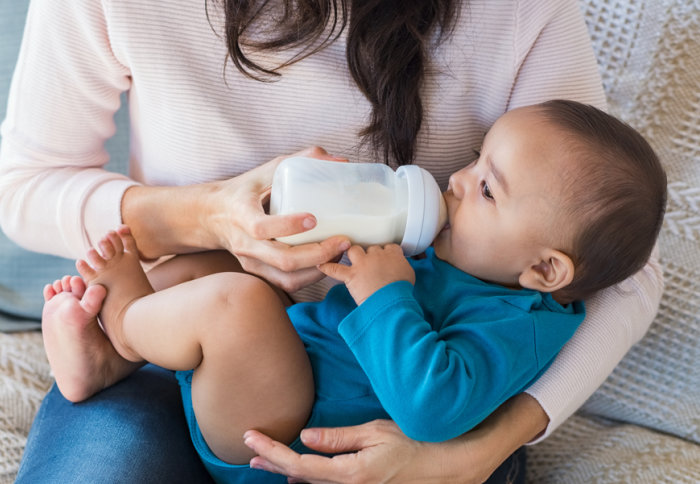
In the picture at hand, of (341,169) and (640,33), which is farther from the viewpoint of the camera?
(640,33)

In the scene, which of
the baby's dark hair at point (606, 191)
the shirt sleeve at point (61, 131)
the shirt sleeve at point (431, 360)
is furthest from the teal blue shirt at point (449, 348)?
the shirt sleeve at point (61, 131)

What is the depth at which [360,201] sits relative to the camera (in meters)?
0.83

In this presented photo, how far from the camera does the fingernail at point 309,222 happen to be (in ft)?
2.60

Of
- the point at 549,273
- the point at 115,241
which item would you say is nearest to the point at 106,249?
the point at 115,241

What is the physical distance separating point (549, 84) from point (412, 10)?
0.85 ft

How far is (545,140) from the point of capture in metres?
0.91

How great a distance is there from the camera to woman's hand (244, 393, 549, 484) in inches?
33.7

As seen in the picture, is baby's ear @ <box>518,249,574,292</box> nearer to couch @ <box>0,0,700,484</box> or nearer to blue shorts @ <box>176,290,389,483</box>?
blue shorts @ <box>176,290,389,483</box>

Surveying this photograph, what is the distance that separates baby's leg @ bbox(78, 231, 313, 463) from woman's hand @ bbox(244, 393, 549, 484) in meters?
0.04

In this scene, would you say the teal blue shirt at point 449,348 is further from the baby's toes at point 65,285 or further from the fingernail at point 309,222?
the baby's toes at point 65,285

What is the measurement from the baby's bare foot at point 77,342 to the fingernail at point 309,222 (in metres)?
0.34

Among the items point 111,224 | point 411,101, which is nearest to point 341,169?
point 411,101

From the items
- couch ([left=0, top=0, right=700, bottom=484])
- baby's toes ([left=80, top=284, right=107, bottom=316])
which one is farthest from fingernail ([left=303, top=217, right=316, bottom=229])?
couch ([left=0, top=0, right=700, bottom=484])

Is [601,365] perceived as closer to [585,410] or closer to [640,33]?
[585,410]
